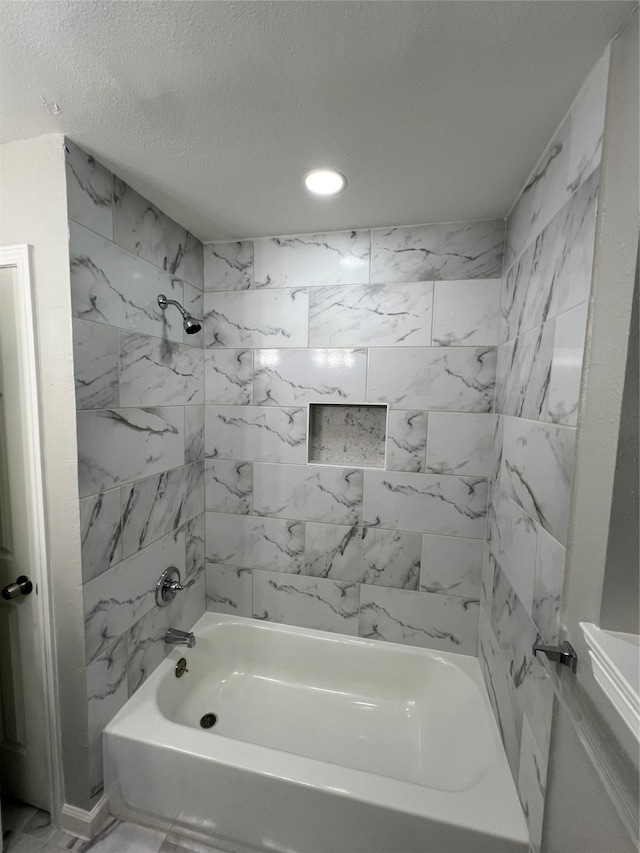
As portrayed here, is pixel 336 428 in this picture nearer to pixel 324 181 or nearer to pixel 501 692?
pixel 324 181

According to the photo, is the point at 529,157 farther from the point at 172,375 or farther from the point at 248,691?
the point at 248,691

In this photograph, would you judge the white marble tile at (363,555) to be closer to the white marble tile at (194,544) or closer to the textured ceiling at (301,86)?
the white marble tile at (194,544)

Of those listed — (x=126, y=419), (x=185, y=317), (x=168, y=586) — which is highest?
(x=185, y=317)

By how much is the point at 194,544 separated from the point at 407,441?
1.24 m

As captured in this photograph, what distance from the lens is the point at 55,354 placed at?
3.73ft

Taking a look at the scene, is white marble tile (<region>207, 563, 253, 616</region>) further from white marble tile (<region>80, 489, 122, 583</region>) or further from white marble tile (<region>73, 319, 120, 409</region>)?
white marble tile (<region>73, 319, 120, 409</region>)

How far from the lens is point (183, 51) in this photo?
0.81m

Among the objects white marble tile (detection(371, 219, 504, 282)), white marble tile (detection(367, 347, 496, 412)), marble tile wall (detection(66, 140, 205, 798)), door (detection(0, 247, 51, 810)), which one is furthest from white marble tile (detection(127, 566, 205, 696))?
white marble tile (detection(371, 219, 504, 282))

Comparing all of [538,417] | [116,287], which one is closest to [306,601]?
[538,417]

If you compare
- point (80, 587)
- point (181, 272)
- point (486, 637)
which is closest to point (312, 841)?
point (486, 637)

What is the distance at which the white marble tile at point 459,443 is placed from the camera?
1612mm

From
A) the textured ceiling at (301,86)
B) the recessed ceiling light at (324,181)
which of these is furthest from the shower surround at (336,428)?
the recessed ceiling light at (324,181)

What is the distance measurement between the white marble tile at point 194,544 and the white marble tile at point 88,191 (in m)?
1.33

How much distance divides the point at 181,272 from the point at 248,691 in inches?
84.2
